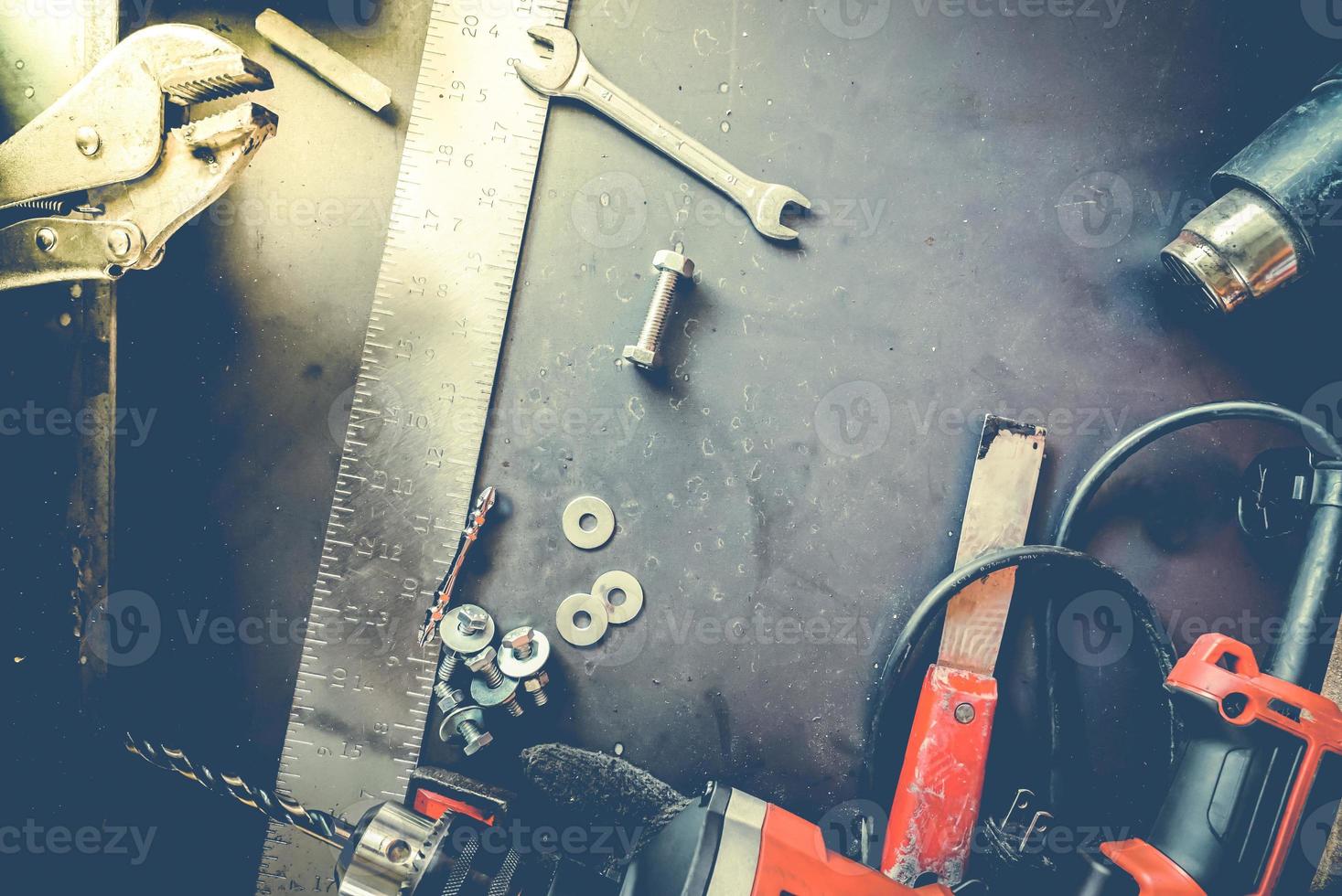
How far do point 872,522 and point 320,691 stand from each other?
1083 mm

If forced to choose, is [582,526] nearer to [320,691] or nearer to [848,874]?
[320,691]

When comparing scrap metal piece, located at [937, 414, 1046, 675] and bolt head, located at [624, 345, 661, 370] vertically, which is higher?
bolt head, located at [624, 345, 661, 370]

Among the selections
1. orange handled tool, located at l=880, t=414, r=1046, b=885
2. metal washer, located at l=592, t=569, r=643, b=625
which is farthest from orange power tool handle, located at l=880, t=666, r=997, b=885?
metal washer, located at l=592, t=569, r=643, b=625

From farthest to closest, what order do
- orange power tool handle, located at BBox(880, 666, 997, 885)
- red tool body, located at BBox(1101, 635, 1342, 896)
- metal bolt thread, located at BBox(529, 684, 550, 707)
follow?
metal bolt thread, located at BBox(529, 684, 550, 707) → orange power tool handle, located at BBox(880, 666, 997, 885) → red tool body, located at BBox(1101, 635, 1342, 896)

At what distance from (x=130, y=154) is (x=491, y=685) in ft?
3.22

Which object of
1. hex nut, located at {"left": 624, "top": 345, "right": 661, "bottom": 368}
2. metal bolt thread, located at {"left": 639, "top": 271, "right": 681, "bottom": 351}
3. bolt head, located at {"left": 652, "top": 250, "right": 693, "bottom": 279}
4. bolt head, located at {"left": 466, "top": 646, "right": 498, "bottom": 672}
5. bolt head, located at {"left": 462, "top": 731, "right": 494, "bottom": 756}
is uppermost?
bolt head, located at {"left": 652, "top": 250, "right": 693, "bottom": 279}

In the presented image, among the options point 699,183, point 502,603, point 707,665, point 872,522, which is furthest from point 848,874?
point 699,183

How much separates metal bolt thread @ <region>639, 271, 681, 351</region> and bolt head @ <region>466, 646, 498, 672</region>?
1.99 feet

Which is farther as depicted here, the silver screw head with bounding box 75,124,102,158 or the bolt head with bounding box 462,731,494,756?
the bolt head with bounding box 462,731,494,756

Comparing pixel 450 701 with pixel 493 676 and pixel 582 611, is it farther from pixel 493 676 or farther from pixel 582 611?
pixel 582 611

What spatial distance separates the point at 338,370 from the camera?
4.60ft

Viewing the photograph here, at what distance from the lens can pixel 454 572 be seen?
4.42 ft

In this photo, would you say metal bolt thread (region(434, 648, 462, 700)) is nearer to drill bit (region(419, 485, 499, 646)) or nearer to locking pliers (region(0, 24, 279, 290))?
drill bit (region(419, 485, 499, 646))

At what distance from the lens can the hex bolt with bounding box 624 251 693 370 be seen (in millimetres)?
1291
